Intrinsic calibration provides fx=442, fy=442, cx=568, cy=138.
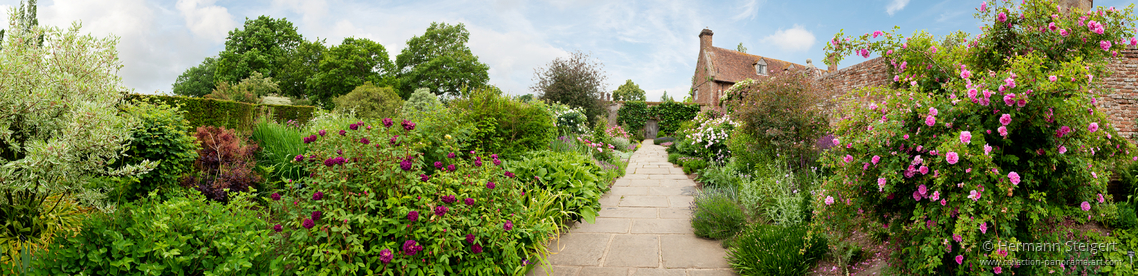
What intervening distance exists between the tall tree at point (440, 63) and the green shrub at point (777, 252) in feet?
82.2

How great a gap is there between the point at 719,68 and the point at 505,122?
75.6ft

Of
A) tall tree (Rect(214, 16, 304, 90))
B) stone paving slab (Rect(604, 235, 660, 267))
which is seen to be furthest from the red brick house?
tall tree (Rect(214, 16, 304, 90))

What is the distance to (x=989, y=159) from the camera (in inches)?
77.3

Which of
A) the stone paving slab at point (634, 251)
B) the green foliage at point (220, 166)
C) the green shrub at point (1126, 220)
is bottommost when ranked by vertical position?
the stone paving slab at point (634, 251)

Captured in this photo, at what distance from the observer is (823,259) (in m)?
3.09

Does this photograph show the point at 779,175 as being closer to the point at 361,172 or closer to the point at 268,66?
the point at 361,172

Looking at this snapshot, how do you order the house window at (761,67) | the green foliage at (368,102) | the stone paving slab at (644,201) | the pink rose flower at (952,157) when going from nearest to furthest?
the pink rose flower at (952,157) → the stone paving slab at (644,201) → the green foliage at (368,102) → the house window at (761,67)

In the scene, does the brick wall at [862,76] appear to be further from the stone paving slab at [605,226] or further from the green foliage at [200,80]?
the green foliage at [200,80]

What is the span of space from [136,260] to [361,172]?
3.34 feet

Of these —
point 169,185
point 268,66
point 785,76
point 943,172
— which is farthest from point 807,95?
point 268,66

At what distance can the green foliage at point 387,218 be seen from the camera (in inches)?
92.1

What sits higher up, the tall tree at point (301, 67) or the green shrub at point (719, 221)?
the tall tree at point (301, 67)

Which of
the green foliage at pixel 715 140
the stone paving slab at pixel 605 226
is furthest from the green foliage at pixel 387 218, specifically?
the green foliage at pixel 715 140

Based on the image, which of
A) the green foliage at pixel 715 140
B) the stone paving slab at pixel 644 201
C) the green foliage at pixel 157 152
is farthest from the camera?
the green foliage at pixel 715 140
